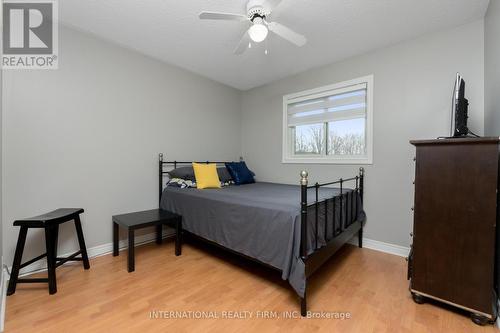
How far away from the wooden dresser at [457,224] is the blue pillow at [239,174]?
216cm

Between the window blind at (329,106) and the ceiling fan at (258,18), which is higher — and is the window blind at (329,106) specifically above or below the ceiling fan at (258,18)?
below

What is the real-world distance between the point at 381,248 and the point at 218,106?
10.1 feet

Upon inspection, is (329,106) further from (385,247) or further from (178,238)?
(178,238)

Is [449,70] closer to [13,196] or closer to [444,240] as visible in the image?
[444,240]

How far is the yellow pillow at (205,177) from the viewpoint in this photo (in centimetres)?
281

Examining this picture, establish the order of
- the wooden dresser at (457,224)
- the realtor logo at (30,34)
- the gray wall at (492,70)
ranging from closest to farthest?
the wooden dresser at (457,224)
the gray wall at (492,70)
the realtor logo at (30,34)

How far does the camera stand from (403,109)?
2.41m

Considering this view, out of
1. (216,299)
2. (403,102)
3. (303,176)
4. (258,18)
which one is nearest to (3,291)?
(216,299)

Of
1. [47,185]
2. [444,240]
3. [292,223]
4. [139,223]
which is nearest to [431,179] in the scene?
[444,240]

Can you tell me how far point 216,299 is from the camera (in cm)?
169

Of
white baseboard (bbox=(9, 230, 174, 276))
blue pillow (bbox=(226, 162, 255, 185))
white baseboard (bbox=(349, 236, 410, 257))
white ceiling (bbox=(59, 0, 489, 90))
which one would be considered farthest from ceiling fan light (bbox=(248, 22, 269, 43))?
white baseboard (bbox=(9, 230, 174, 276))

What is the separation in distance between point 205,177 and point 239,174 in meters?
0.64

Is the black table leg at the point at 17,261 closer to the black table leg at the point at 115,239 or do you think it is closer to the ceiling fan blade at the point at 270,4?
the black table leg at the point at 115,239

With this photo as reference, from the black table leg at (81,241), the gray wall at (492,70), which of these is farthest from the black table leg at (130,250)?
the gray wall at (492,70)
